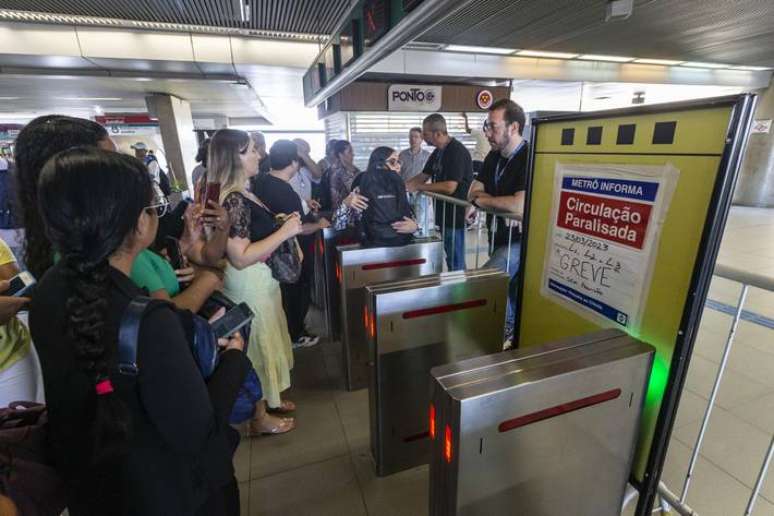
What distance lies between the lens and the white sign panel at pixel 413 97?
5.57 meters

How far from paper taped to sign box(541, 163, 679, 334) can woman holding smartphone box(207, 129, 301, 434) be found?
46.0 inches

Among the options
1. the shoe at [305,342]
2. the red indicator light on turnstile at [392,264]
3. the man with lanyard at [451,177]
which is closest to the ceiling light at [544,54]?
the man with lanyard at [451,177]

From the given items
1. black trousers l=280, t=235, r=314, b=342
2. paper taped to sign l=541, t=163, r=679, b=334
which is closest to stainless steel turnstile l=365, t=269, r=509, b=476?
paper taped to sign l=541, t=163, r=679, b=334

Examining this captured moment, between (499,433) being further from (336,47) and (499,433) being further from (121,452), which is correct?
(336,47)

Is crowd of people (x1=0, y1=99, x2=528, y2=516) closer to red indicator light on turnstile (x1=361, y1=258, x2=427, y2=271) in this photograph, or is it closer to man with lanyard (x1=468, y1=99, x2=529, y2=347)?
red indicator light on turnstile (x1=361, y1=258, x2=427, y2=271)

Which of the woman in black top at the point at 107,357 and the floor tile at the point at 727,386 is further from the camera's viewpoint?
the floor tile at the point at 727,386

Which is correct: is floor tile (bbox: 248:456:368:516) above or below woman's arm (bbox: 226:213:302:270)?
below

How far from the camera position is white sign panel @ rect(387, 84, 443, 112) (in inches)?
219

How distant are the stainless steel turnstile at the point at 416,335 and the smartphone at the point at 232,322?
51cm

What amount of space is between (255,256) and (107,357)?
101 centimetres

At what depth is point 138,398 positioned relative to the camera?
30.5 inches

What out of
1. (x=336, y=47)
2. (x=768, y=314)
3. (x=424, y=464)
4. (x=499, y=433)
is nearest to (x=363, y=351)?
(x=424, y=464)

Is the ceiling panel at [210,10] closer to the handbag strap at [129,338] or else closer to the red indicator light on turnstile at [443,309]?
the red indicator light on turnstile at [443,309]

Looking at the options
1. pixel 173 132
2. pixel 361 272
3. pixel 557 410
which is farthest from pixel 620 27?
pixel 173 132
